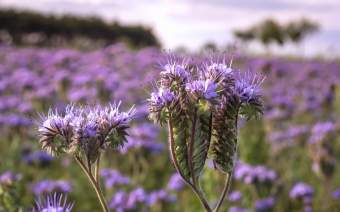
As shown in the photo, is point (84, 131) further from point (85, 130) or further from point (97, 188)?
point (97, 188)

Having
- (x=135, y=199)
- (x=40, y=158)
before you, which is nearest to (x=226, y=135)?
(x=135, y=199)

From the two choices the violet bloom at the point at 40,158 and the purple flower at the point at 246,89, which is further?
the violet bloom at the point at 40,158

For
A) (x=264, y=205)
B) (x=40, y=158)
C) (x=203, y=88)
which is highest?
(x=40, y=158)

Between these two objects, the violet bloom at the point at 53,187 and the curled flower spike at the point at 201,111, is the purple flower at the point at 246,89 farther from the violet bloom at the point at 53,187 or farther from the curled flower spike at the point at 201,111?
the violet bloom at the point at 53,187

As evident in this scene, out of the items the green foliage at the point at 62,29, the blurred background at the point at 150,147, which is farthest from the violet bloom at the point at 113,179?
the green foliage at the point at 62,29

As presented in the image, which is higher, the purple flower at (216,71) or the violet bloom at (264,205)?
the violet bloom at (264,205)

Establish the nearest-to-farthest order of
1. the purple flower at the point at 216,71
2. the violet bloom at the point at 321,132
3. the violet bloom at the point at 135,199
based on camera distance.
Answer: the purple flower at the point at 216,71, the violet bloom at the point at 135,199, the violet bloom at the point at 321,132

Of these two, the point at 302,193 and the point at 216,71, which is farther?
the point at 302,193
